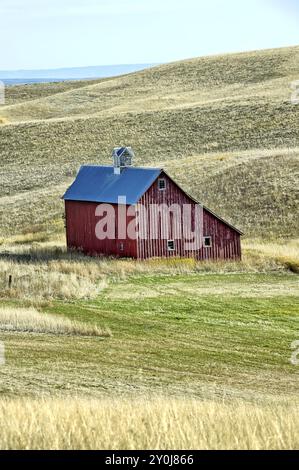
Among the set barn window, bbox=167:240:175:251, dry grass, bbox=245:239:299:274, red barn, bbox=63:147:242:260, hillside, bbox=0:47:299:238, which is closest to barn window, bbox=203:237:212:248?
red barn, bbox=63:147:242:260

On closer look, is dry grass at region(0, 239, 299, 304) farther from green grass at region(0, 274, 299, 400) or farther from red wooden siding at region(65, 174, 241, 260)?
green grass at region(0, 274, 299, 400)

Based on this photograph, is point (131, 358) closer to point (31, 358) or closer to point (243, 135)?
point (31, 358)

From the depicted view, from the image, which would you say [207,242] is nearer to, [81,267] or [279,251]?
[279,251]

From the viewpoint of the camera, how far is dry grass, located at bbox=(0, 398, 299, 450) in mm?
9555

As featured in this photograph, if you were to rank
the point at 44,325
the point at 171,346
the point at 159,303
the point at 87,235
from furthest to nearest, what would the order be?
the point at 87,235
the point at 159,303
the point at 44,325
the point at 171,346

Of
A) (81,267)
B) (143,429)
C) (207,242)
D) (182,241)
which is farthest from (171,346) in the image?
(207,242)

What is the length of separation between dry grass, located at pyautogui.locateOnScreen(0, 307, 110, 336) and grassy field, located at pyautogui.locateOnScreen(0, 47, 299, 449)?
50 millimetres

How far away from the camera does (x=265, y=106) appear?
81438mm

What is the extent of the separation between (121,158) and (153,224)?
3836 mm

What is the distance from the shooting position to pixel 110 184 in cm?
4384

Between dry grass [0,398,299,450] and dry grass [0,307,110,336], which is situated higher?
dry grass [0,398,299,450]

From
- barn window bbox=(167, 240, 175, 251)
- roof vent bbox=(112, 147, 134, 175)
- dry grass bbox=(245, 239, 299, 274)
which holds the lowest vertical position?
dry grass bbox=(245, 239, 299, 274)

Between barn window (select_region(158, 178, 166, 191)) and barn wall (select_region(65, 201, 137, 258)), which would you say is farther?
barn window (select_region(158, 178, 166, 191))

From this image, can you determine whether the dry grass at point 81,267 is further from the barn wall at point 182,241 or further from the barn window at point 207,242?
the barn window at point 207,242
